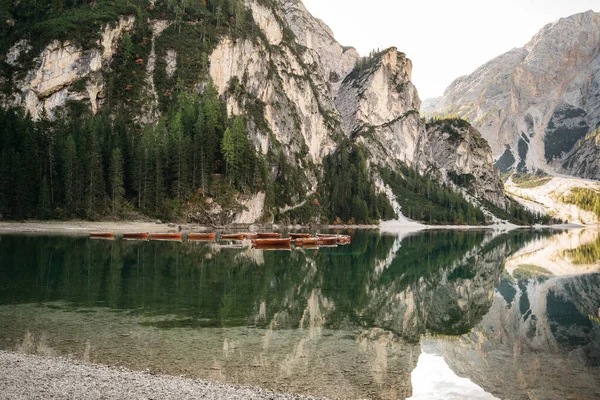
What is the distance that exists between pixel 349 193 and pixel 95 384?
14763 cm

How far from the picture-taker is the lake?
44.9 feet

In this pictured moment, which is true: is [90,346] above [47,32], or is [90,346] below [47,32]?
below

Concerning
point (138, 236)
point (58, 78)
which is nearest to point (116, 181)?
point (138, 236)

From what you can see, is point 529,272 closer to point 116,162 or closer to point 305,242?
point 305,242

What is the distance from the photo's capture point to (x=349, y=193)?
157 metres

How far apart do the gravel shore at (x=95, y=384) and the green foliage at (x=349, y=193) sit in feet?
434

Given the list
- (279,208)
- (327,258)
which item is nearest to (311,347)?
(327,258)

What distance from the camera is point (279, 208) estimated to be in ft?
398

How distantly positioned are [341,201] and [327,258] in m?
105

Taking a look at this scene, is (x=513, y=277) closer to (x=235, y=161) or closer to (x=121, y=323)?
(x=121, y=323)

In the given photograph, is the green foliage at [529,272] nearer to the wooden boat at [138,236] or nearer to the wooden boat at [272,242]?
the wooden boat at [272,242]

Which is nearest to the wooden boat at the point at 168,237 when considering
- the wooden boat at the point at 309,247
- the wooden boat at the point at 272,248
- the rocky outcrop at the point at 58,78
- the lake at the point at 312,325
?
the wooden boat at the point at 272,248

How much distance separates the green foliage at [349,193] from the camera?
151750 mm

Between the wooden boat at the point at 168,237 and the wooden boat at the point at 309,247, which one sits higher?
the wooden boat at the point at 168,237
